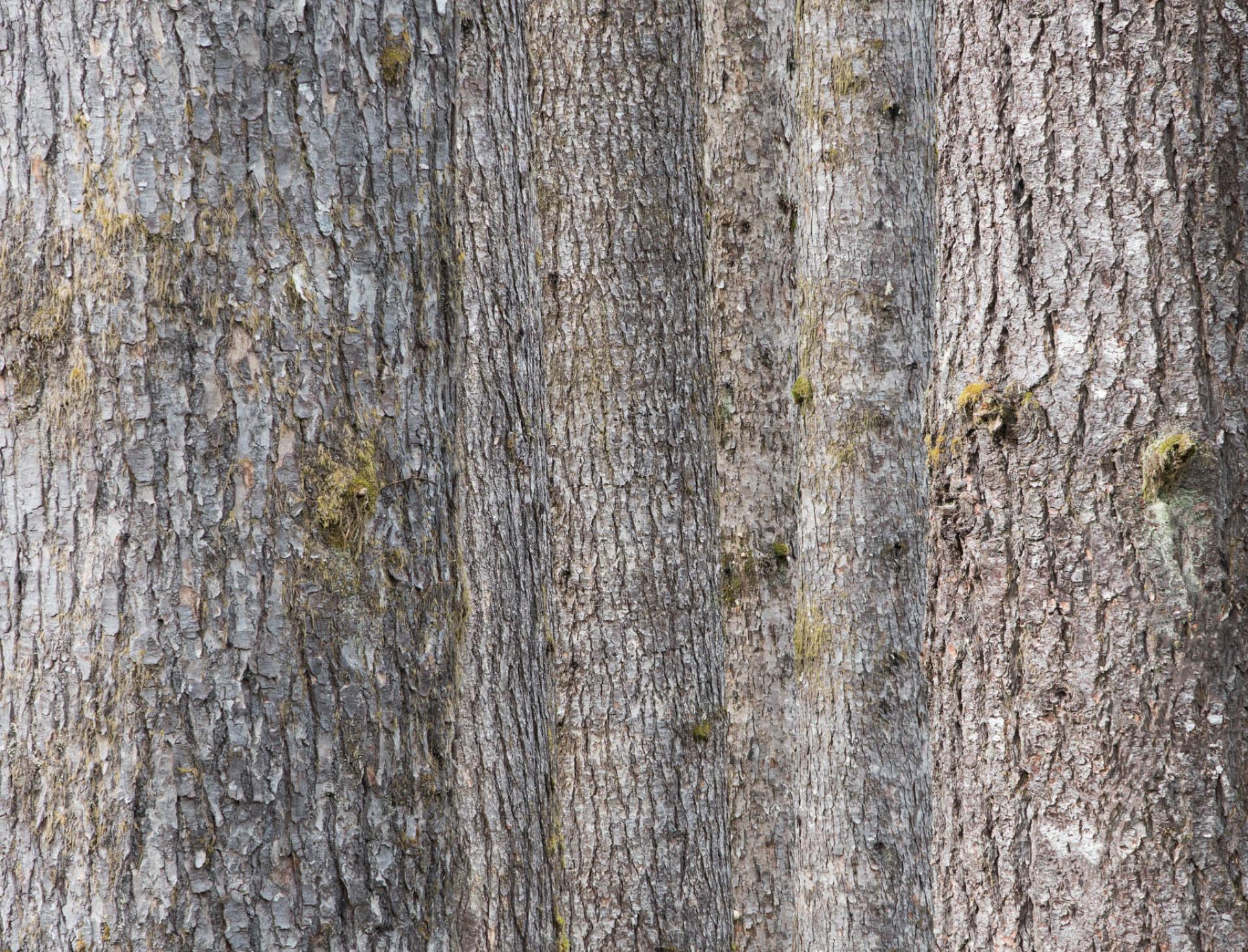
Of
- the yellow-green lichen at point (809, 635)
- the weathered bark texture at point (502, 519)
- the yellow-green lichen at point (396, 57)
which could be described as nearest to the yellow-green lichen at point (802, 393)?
the yellow-green lichen at point (809, 635)

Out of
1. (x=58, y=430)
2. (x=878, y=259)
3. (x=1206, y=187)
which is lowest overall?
(x=58, y=430)

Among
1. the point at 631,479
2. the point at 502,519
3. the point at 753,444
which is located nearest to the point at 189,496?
the point at 502,519

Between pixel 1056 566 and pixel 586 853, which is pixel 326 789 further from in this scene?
pixel 586 853

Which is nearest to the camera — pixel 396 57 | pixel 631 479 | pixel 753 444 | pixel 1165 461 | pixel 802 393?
pixel 396 57

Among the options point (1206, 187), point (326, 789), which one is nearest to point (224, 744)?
point (326, 789)

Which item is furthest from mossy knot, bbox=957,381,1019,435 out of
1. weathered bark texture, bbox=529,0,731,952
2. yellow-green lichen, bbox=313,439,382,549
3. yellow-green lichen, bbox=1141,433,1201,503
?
weathered bark texture, bbox=529,0,731,952

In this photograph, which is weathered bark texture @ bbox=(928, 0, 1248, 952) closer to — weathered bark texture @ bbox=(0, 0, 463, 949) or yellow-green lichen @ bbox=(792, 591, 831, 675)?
weathered bark texture @ bbox=(0, 0, 463, 949)

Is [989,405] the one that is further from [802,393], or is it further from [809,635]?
[802,393]
